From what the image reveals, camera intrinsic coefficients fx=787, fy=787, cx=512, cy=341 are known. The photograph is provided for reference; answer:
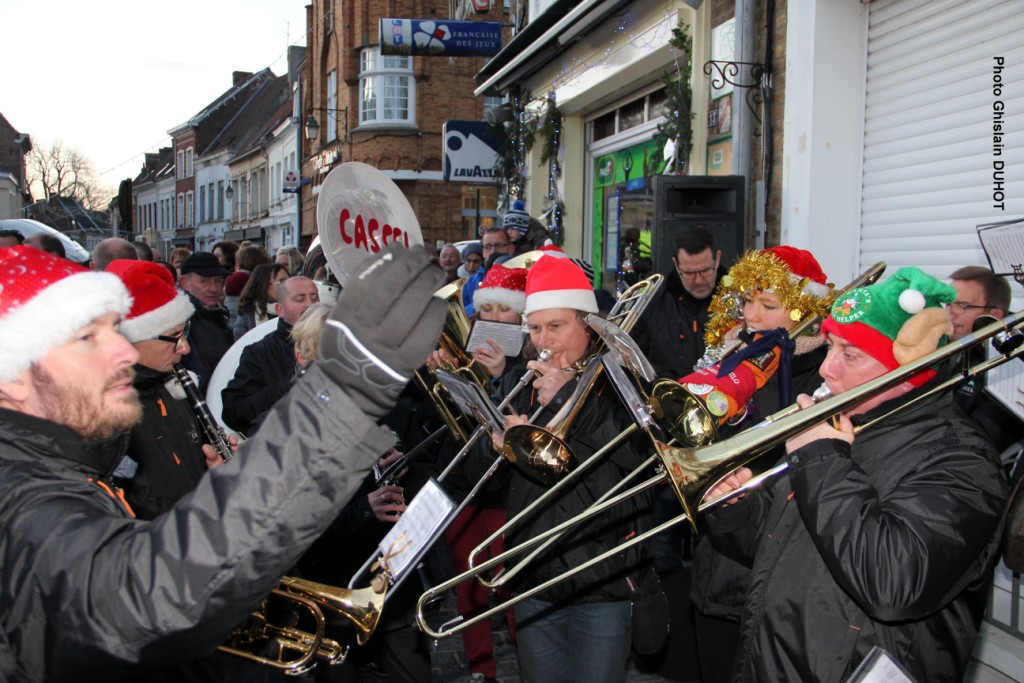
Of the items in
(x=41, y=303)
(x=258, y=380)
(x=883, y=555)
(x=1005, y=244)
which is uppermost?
(x=1005, y=244)

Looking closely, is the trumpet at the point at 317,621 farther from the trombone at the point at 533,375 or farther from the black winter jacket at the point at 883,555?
the black winter jacket at the point at 883,555

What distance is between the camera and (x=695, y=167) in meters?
6.94

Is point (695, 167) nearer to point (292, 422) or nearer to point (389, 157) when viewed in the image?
point (292, 422)

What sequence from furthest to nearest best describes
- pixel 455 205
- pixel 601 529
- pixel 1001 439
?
pixel 455 205
pixel 1001 439
pixel 601 529

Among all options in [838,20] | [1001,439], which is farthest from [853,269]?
[1001,439]

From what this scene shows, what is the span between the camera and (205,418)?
3.22 meters

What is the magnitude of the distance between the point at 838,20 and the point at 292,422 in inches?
210

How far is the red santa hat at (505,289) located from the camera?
13.8ft

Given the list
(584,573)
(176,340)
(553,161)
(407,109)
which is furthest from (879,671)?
(407,109)

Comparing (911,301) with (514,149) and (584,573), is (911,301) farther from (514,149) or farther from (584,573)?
(514,149)

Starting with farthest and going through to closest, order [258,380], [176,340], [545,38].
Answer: [545,38]
[258,380]
[176,340]

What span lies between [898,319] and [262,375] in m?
3.10

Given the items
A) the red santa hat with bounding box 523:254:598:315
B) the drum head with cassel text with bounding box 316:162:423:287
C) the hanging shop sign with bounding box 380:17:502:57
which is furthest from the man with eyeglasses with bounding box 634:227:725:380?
the hanging shop sign with bounding box 380:17:502:57

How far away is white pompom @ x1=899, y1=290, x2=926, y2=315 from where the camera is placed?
2186mm
